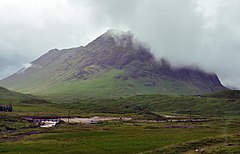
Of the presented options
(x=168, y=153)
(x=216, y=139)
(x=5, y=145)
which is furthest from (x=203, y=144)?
(x=5, y=145)

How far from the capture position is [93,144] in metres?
81.4

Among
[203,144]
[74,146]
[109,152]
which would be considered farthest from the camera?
[74,146]

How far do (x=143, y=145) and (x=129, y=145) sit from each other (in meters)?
3.26

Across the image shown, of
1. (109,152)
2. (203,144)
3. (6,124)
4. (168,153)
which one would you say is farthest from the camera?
(6,124)

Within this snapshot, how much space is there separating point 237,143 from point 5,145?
2072 inches

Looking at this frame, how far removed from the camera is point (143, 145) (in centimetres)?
7819

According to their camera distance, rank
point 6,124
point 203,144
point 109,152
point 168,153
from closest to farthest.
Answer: point 168,153
point 203,144
point 109,152
point 6,124

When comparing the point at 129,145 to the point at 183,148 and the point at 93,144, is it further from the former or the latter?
the point at 183,148

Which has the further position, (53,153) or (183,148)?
(53,153)

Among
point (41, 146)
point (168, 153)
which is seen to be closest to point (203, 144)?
point (168, 153)

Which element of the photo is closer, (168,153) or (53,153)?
(168,153)

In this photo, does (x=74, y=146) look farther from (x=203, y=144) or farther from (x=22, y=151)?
(x=203, y=144)

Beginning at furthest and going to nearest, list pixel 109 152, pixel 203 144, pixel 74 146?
pixel 74 146
pixel 109 152
pixel 203 144

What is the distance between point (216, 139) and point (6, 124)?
9830cm
